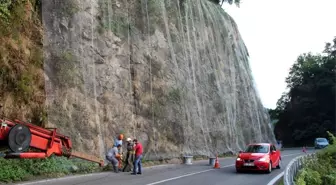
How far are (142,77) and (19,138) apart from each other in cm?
1483

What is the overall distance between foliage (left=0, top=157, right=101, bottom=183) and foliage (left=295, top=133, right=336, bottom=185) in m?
8.62

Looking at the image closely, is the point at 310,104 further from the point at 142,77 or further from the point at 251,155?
the point at 251,155

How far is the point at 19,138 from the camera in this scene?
31.8ft

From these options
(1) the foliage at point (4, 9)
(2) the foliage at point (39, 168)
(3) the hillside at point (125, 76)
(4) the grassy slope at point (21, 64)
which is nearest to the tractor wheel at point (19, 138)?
(2) the foliage at point (39, 168)

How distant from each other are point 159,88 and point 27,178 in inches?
538

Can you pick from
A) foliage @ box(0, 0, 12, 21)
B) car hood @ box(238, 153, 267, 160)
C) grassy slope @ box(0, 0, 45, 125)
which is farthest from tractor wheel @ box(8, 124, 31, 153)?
car hood @ box(238, 153, 267, 160)

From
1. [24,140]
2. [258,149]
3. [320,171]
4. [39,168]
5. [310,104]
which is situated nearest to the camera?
[24,140]

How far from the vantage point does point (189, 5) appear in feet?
113

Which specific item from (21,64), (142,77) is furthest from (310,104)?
(21,64)

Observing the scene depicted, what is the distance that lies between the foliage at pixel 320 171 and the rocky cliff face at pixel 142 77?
898 cm

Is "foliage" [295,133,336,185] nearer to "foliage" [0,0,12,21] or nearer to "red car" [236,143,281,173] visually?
"red car" [236,143,281,173]

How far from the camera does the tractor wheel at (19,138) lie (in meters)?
9.51

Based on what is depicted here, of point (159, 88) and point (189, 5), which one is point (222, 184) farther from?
point (189, 5)

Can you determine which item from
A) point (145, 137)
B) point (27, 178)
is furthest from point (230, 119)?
point (27, 178)
